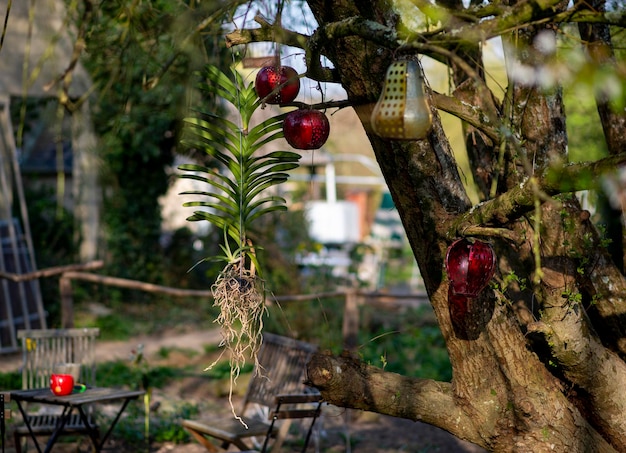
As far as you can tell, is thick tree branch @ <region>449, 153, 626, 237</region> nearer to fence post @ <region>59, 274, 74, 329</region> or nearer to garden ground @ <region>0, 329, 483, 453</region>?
garden ground @ <region>0, 329, 483, 453</region>

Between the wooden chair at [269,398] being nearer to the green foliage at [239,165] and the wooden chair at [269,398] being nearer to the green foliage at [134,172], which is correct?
the green foliage at [239,165]

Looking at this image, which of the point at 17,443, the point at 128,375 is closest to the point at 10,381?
the point at 128,375

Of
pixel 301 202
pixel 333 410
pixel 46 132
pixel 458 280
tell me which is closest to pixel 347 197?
pixel 46 132

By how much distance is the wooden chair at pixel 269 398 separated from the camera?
16.4 ft

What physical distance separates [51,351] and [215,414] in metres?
1.78

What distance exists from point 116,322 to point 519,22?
9520 mm

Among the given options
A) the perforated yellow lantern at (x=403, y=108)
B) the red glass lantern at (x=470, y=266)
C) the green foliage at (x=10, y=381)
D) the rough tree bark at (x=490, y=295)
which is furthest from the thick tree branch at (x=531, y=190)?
the green foliage at (x=10, y=381)

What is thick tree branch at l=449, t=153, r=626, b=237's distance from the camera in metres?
2.50

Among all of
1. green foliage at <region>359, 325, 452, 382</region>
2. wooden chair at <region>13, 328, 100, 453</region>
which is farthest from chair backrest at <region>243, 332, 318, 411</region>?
green foliage at <region>359, 325, 452, 382</region>

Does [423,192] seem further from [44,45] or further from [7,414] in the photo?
[44,45]

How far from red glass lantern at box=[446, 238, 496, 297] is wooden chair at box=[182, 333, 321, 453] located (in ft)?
6.64

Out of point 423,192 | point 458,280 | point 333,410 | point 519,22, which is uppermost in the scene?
point 519,22

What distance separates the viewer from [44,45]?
10969 mm

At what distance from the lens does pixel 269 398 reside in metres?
5.64
